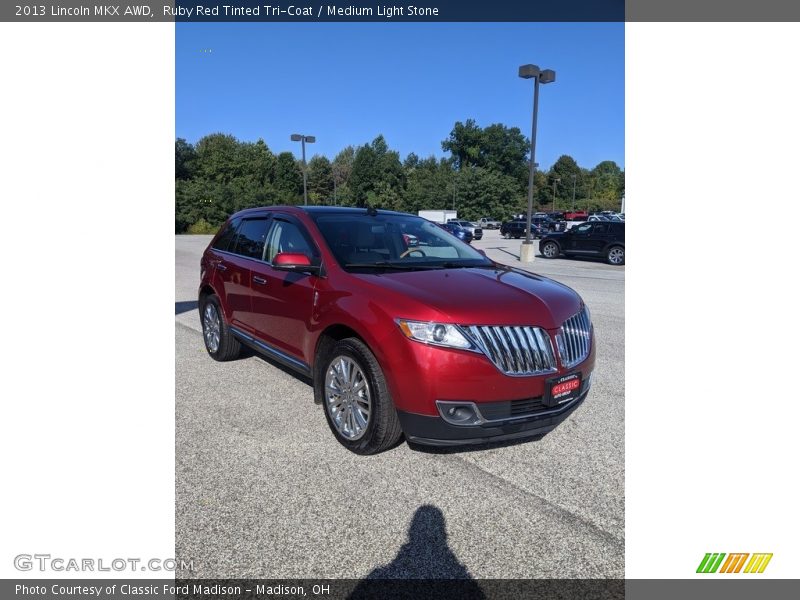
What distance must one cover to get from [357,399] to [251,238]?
8.05ft

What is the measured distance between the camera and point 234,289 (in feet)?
17.3

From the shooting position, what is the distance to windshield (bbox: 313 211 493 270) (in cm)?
408

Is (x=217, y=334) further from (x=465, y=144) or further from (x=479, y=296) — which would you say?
(x=465, y=144)

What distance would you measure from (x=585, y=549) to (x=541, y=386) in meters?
0.89

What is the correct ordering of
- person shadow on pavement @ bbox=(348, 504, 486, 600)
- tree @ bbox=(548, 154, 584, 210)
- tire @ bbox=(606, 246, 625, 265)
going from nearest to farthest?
person shadow on pavement @ bbox=(348, 504, 486, 600)
tire @ bbox=(606, 246, 625, 265)
tree @ bbox=(548, 154, 584, 210)

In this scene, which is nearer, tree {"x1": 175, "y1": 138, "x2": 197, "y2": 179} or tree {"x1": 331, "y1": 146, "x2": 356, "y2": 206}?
tree {"x1": 175, "y1": 138, "x2": 197, "y2": 179}

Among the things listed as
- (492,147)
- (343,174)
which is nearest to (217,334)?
(343,174)

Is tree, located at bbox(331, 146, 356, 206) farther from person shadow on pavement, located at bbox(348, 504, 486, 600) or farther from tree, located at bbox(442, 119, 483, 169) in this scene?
person shadow on pavement, located at bbox(348, 504, 486, 600)

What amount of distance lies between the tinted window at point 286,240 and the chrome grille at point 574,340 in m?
1.93

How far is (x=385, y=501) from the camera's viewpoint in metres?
2.98

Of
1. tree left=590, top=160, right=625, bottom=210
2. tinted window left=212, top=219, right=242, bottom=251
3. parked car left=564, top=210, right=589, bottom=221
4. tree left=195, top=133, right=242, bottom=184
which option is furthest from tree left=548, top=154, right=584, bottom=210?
tinted window left=212, top=219, right=242, bottom=251

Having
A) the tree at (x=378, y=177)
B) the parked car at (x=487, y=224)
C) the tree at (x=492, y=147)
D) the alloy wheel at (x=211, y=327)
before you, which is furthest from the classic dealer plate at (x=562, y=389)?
the tree at (x=492, y=147)

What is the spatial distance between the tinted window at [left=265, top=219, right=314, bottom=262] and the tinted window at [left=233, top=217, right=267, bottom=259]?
0.16 m

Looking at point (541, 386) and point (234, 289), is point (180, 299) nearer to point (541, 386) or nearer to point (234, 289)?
point (234, 289)
